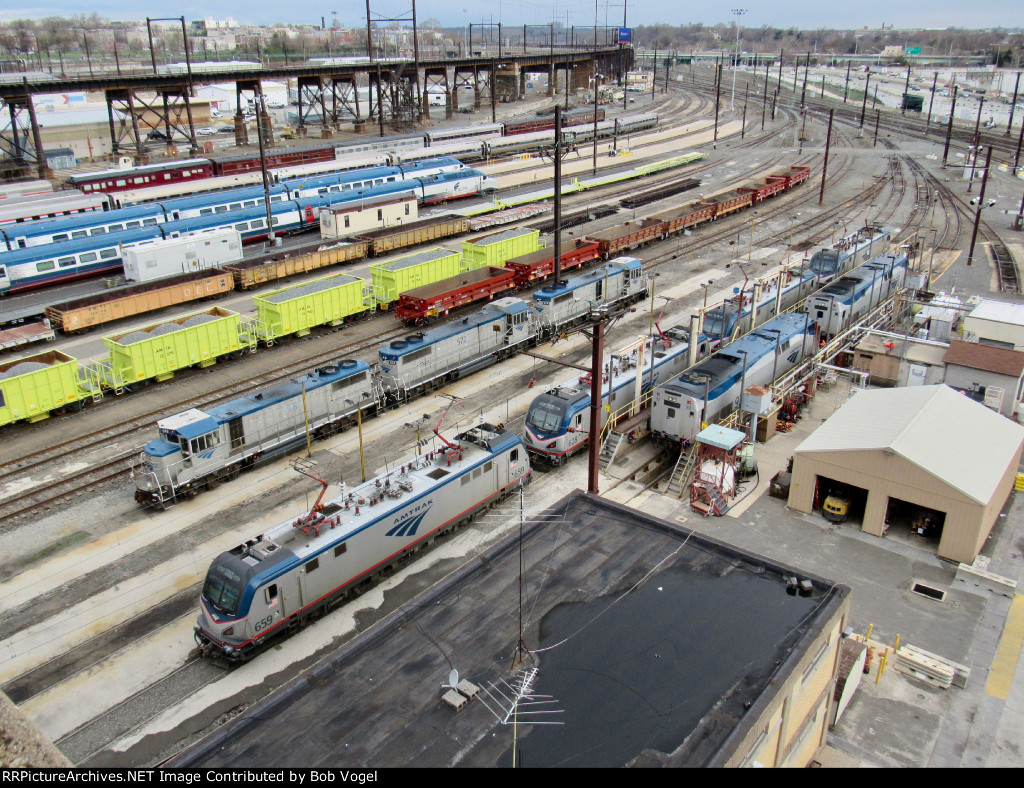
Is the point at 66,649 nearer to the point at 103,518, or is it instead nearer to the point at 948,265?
the point at 103,518

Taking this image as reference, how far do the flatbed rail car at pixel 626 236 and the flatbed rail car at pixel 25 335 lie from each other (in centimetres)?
3451

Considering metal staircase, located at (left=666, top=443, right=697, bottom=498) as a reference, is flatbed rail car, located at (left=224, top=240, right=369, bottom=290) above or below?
above

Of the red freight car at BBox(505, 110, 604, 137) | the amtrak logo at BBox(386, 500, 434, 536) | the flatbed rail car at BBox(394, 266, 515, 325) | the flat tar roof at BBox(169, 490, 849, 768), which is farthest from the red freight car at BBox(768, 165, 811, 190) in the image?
the flat tar roof at BBox(169, 490, 849, 768)

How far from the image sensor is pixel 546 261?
171 ft

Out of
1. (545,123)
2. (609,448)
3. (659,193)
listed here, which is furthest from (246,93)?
(609,448)

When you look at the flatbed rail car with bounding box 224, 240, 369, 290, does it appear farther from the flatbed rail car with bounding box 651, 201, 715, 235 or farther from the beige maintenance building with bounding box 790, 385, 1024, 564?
the beige maintenance building with bounding box 790, 385, 1024, 564

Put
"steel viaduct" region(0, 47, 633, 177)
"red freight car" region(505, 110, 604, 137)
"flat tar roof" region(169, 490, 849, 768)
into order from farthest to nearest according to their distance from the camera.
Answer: "red freight car" region(505, 110, 604, 137) → "steel viaduct" region(0, 47, 633, 177) → "flat tar roof" region(169, 490, 849, 768)

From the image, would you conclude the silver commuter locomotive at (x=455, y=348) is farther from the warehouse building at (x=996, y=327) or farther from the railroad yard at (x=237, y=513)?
the warehouse building at (x=996, y=327)

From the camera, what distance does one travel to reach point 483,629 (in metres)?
17.1

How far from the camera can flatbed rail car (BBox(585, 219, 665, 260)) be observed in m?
57.8

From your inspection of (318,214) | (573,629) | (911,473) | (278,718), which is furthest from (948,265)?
(278,718)

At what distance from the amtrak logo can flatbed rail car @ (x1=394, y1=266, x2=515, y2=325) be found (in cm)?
2149

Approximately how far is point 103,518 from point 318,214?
42318 mm

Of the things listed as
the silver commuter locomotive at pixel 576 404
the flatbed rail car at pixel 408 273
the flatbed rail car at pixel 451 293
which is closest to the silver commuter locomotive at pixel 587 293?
the flatbed rail car at pixel 451 293
